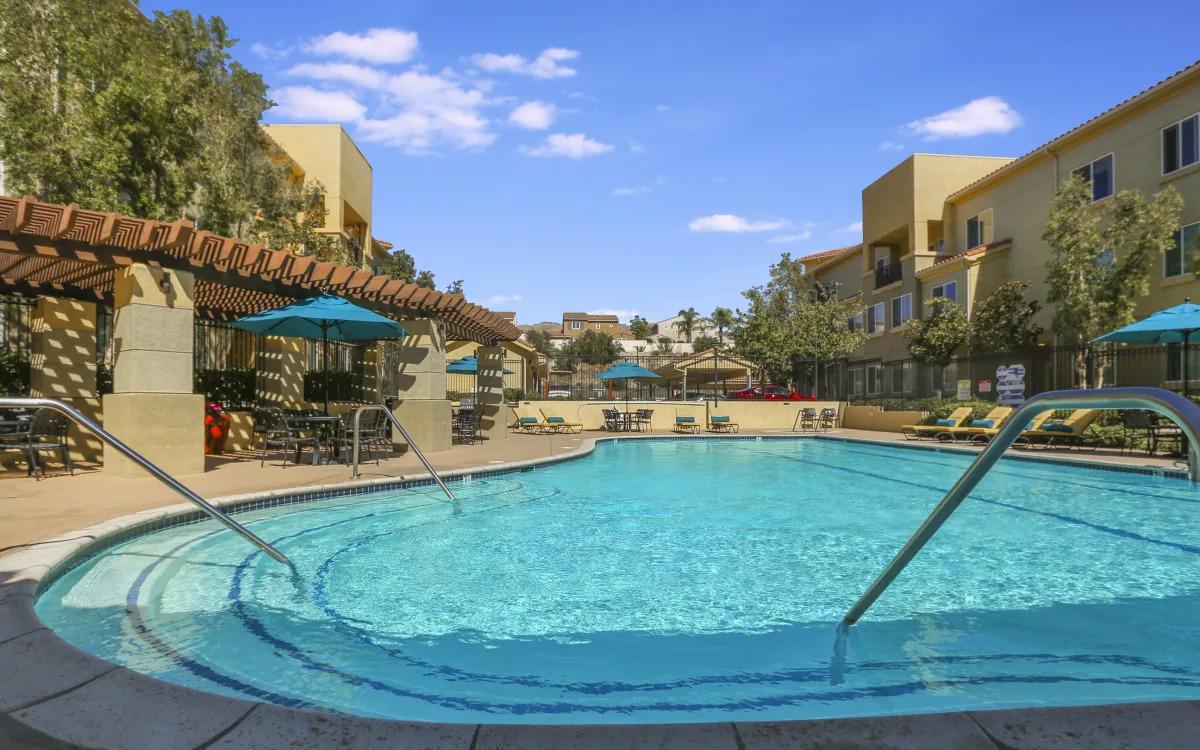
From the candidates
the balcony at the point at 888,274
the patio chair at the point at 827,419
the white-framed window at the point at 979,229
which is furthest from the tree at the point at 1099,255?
the balcony at the point at 888,274

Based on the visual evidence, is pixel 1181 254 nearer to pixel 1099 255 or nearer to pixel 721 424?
pixel 1099 255

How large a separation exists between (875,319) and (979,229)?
638cm

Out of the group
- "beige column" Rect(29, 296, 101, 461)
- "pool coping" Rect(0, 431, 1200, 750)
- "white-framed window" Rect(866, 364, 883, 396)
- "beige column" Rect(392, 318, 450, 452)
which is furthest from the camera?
"white-framed window" Rect(866, 364, 883, 396)

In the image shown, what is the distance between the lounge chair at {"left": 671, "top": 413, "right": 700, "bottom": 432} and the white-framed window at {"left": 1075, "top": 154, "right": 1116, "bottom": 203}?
13.7 metres

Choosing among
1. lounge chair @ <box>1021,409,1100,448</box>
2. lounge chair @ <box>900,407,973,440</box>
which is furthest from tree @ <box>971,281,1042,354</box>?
→ lounge chair @ <box>1021,409,1100,448</box>

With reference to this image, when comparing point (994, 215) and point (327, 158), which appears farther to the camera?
point (327, 158)

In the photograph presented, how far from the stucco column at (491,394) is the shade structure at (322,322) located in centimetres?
551

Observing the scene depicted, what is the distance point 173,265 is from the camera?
9.12m

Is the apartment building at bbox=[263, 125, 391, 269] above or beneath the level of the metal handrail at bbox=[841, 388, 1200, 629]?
above

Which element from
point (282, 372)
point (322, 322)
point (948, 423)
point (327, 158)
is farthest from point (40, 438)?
point (948, 423)

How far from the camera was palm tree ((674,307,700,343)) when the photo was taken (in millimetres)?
99938

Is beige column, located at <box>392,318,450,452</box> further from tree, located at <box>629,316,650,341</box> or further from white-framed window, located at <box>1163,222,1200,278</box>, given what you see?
tree, located at <box>629,316,650,341</box>

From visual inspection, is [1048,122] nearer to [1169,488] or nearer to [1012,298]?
[1012,298]

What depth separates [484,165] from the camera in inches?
813
